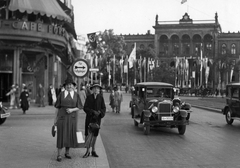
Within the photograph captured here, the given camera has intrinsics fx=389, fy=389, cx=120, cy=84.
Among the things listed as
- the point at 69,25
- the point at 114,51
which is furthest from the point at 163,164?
the point at 114,51

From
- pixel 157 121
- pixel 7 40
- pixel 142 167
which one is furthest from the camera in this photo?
pixel 7 40

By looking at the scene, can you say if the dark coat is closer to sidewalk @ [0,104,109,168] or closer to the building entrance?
sidewalk @ [0,104,109,168]

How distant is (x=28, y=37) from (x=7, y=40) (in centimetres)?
143

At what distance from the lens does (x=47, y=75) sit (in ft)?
101

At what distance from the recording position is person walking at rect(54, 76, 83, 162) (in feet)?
27.7

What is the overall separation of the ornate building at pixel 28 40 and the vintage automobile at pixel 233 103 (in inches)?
570

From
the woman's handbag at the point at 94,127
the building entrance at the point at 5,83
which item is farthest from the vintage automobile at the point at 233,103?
the building entrance at the point at 5,83

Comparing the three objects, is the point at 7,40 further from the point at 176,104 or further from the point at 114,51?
the point at 114,51

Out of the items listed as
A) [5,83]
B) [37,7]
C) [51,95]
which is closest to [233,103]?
[37,7]

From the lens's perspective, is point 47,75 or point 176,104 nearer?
point 176,104

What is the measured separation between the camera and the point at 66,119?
27.9ft

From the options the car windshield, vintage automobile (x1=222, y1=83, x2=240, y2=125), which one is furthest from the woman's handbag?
vintage automobile (x1=222, y1=83, x2=240, y2=125)

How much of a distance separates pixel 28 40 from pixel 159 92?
14.3 metres

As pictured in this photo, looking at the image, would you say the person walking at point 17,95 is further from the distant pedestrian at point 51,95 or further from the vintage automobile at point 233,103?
the vintage automobile at point 233,103
